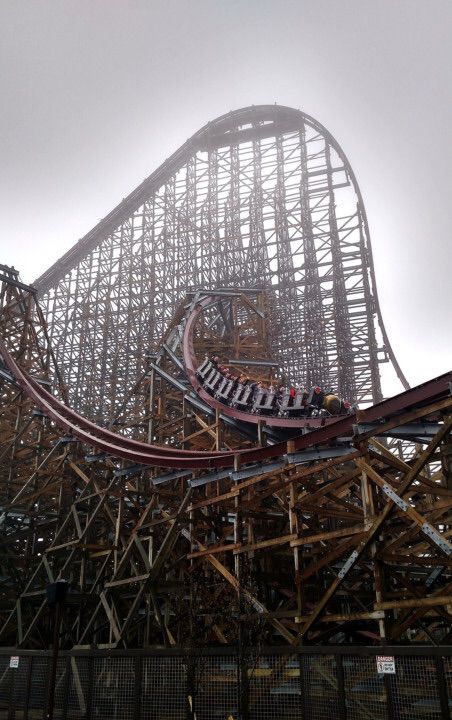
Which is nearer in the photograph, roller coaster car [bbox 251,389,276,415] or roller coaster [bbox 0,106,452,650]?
roller coaster [bbox 0,106,452,650]

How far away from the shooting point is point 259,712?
723 centimetres

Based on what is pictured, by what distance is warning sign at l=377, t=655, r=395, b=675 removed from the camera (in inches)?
252

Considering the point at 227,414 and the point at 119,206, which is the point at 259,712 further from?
the point at 119,206

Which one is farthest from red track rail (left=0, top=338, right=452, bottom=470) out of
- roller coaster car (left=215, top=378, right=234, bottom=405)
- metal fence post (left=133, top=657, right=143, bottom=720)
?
metal fence post (left=133, top=657, right=143, bottom=720)

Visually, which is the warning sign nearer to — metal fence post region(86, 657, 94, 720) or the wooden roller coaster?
the wooden roller coaster

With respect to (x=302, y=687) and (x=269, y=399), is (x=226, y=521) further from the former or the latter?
(x=302, y=687)

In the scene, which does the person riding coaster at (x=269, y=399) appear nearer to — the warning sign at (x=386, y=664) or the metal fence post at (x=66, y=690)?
the metal fence post at (x=66, y=690)

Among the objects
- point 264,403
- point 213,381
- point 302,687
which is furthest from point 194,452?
point 302,687

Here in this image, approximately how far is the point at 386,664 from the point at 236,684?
74.4 inches

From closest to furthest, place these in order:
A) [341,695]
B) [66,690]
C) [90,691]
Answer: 1. [341,695]
2. [90,691]
3. [66,690]

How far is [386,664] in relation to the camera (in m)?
6.41

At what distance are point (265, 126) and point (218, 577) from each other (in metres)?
25.9

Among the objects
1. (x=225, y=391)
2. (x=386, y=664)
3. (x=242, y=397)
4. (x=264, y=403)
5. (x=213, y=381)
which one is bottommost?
(x=386, y=664)

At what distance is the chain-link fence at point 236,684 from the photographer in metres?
6.32
